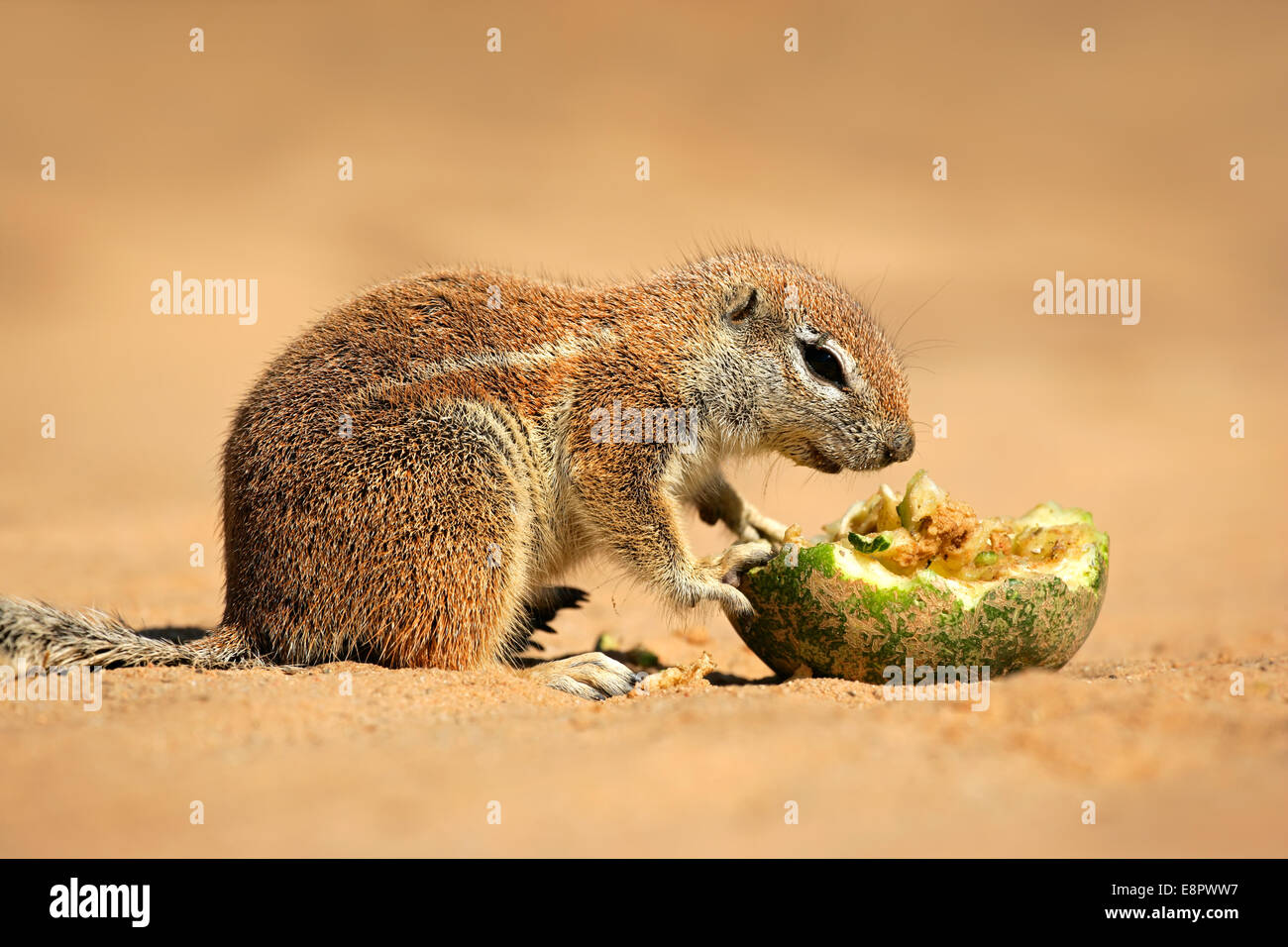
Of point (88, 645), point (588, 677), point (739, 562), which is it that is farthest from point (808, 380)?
point (88, 645)

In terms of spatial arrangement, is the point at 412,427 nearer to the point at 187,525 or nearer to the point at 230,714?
the point at 230,714

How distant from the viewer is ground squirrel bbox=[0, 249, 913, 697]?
511 cm

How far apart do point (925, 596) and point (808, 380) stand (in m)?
1.50

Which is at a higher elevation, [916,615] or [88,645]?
[916,615]

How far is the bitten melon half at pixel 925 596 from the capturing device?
4.75 m

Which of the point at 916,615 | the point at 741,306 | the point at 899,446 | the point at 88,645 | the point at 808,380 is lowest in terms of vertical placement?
the point at 88,645

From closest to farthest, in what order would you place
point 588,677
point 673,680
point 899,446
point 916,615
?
point 916,615 < point 673,680 < point 588,677 < point 899,446

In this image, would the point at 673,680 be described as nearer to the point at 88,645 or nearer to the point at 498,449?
the point at 498,449

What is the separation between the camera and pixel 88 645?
5.12 meters

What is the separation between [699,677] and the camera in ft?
17.6

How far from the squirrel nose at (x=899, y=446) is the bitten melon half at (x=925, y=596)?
42 centimetres

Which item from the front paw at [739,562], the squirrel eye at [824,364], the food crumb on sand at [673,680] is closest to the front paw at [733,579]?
the front paw at [739,562]

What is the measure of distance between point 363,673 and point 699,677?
1.59 m

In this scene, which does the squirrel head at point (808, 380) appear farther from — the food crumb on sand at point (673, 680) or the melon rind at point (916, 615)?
the food crumb on sand at point (673, 680)
